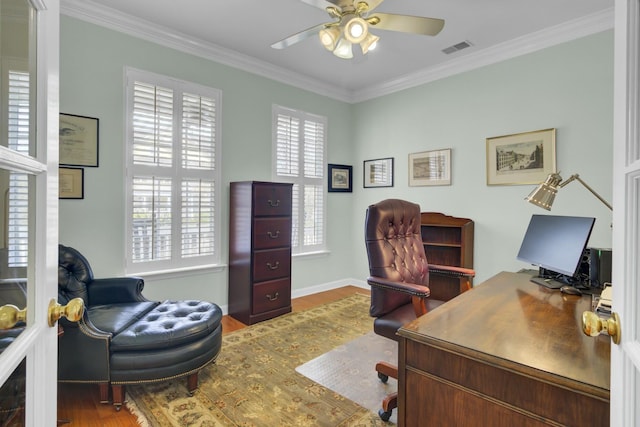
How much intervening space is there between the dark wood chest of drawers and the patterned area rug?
460 millimetres

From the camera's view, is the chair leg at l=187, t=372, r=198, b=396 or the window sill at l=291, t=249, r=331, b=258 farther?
the window sill at l=291, t=249, r=331, b=258

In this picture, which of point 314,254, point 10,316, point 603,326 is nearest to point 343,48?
point 603,326

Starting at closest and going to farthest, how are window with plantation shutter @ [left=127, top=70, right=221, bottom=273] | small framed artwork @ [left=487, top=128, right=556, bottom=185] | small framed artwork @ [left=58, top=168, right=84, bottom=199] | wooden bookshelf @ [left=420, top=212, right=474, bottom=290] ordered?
small framed artwork @ [left=58, top=168, right=84, bottom=199] → window with plantation shutter @ [left=127, top=70, right=221, bottom=273] → small framed artwork @ [left=487, top=128, right=556, bottom=185] → wooden bookshelf @ [left=420, top=212, right=474, bottom=290]

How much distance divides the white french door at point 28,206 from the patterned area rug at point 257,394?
4.26 feet

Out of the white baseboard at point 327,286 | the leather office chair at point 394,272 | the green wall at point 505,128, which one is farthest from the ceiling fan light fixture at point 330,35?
the white baseboard at point 327,286

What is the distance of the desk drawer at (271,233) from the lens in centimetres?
338

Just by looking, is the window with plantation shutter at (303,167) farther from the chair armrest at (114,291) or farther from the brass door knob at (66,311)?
the brass door knob at (66,311)

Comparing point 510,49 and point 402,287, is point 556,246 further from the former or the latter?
point 510,49

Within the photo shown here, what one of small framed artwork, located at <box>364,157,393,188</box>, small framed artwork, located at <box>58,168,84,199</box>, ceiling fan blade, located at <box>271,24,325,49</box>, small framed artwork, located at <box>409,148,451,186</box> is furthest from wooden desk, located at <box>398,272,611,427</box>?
small framed artwork, located at <box>364,157,393,188</box>

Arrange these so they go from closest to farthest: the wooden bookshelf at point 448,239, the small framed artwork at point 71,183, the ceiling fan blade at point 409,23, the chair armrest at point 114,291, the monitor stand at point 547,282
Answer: the monitor stand at point 547,282, the ceiling fan blade at point 409,23, the chair armrest at point 114,291, the small framed artwork at point 71,183, the wooden bookshelf at point 448,239

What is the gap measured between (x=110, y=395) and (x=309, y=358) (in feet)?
4.42

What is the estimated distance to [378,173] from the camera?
4.62 meters

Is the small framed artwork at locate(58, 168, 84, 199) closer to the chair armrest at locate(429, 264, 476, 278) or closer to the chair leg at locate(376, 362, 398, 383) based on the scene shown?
the chair leg at locate(376, 362, 398, 383)

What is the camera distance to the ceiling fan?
201 centimetres
